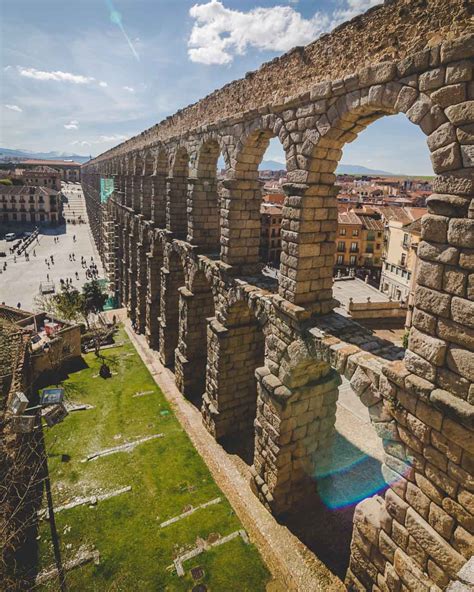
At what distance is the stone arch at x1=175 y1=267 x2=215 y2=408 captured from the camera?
1731cm

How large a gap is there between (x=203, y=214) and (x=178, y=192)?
133 inches

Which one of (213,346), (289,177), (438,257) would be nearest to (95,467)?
(213,346)

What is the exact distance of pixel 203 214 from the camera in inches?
656

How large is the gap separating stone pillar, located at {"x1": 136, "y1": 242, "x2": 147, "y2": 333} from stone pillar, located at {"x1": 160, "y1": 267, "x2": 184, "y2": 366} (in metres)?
4.89

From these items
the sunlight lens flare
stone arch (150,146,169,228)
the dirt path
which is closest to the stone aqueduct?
the dirt path

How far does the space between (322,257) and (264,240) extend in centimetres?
4659

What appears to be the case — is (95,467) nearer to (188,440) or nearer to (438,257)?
(188,440)

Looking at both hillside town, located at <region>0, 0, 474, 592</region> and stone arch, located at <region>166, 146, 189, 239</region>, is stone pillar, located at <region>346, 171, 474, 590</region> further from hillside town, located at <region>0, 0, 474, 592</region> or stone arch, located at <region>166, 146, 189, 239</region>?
stone arch, located at <region>166, 146, 189, 239</region>

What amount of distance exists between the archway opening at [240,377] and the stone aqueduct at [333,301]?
2.6 inches

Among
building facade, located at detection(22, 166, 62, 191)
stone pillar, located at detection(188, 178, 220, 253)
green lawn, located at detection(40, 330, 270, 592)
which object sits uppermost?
building facade, located at detection(22, 166, 62, 191)

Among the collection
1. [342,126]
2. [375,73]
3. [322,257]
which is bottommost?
[322,257]

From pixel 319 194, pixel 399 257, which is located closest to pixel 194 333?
pixel 319 194

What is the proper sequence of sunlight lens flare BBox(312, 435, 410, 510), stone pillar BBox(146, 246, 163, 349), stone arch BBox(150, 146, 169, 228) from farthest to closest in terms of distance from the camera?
1. stone pillar BBox(146, 246, 163, 349)
2. stone arch BBox(150, 146, 169, 228)
3. sunlight lens flare BBox(312, 435, 410, 510)

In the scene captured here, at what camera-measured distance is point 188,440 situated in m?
15.6
